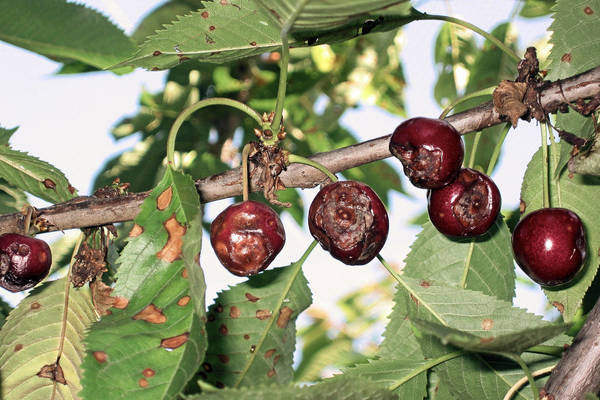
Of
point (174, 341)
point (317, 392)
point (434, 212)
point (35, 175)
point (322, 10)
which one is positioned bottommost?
point (317, 392)

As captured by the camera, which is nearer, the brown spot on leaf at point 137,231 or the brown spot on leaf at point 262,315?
the brown spot on leaf at point 137,231

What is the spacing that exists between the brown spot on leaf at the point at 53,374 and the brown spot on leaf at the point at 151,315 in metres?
0.74

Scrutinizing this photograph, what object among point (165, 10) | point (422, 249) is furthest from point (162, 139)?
point (422, 249)

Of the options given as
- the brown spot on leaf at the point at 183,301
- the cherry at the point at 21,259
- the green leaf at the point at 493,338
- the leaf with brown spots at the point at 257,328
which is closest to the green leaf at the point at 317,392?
the green leaf at the point at 493,338

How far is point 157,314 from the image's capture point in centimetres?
158

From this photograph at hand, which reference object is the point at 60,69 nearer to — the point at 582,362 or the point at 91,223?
the point at 91,223

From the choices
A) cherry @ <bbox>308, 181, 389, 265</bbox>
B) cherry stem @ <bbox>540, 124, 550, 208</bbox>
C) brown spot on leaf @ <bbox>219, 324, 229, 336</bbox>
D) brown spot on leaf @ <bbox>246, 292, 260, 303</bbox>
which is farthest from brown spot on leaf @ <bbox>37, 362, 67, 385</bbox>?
cherry stem @ <bbox>540, 124, 550, 208</bbox>

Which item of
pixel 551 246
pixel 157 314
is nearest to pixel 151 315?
pixel 157 314

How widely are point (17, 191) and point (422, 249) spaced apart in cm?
176

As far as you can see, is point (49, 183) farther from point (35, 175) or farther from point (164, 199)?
point (164, 199)

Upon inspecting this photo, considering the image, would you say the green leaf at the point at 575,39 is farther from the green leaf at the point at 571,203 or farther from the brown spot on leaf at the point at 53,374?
the brown spot on leaf at the point at 53,374

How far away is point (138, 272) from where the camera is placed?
66.5 inches

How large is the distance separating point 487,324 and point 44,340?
1.47m

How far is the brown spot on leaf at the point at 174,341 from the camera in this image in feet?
4.83
